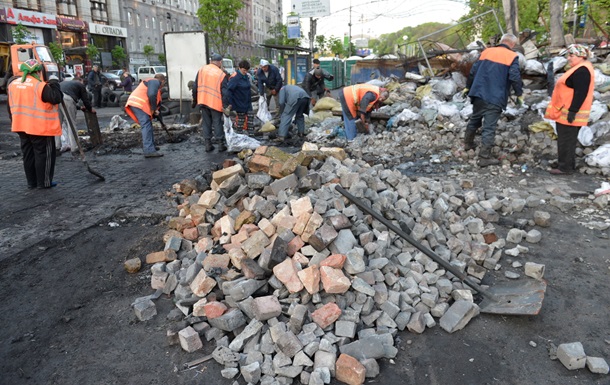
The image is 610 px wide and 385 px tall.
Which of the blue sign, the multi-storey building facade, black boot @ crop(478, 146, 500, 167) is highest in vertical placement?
the multi-storey building facade

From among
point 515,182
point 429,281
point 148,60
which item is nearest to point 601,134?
point 515,182

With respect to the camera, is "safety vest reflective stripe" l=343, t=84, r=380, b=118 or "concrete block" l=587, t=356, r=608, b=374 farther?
"safety vest reflective stripe" l=343, t=84, r=380, b=118

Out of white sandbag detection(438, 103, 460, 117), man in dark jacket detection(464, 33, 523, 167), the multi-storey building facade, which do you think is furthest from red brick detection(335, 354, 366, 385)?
the multi-storey building facade

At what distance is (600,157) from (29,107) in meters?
7.43

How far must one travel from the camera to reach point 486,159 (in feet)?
20.8

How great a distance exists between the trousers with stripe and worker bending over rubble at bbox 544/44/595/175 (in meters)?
6.64

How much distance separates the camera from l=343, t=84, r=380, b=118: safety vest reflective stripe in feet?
22.6

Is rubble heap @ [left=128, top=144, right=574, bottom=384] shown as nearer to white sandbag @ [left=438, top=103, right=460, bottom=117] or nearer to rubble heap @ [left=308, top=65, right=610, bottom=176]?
rubble heap @ [left=308, top=65, right=610, bottom=176]

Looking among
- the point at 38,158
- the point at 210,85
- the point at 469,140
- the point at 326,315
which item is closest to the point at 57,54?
the point at 210,85

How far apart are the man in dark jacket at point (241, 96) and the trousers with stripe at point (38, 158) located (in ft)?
10.1

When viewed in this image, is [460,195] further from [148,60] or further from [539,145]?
[148,60]

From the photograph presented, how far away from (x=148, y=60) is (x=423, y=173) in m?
41.9

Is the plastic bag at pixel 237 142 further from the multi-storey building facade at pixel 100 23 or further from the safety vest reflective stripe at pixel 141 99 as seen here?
the multi-storey building facade at pixel 100 23

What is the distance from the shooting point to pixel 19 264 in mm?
3682
